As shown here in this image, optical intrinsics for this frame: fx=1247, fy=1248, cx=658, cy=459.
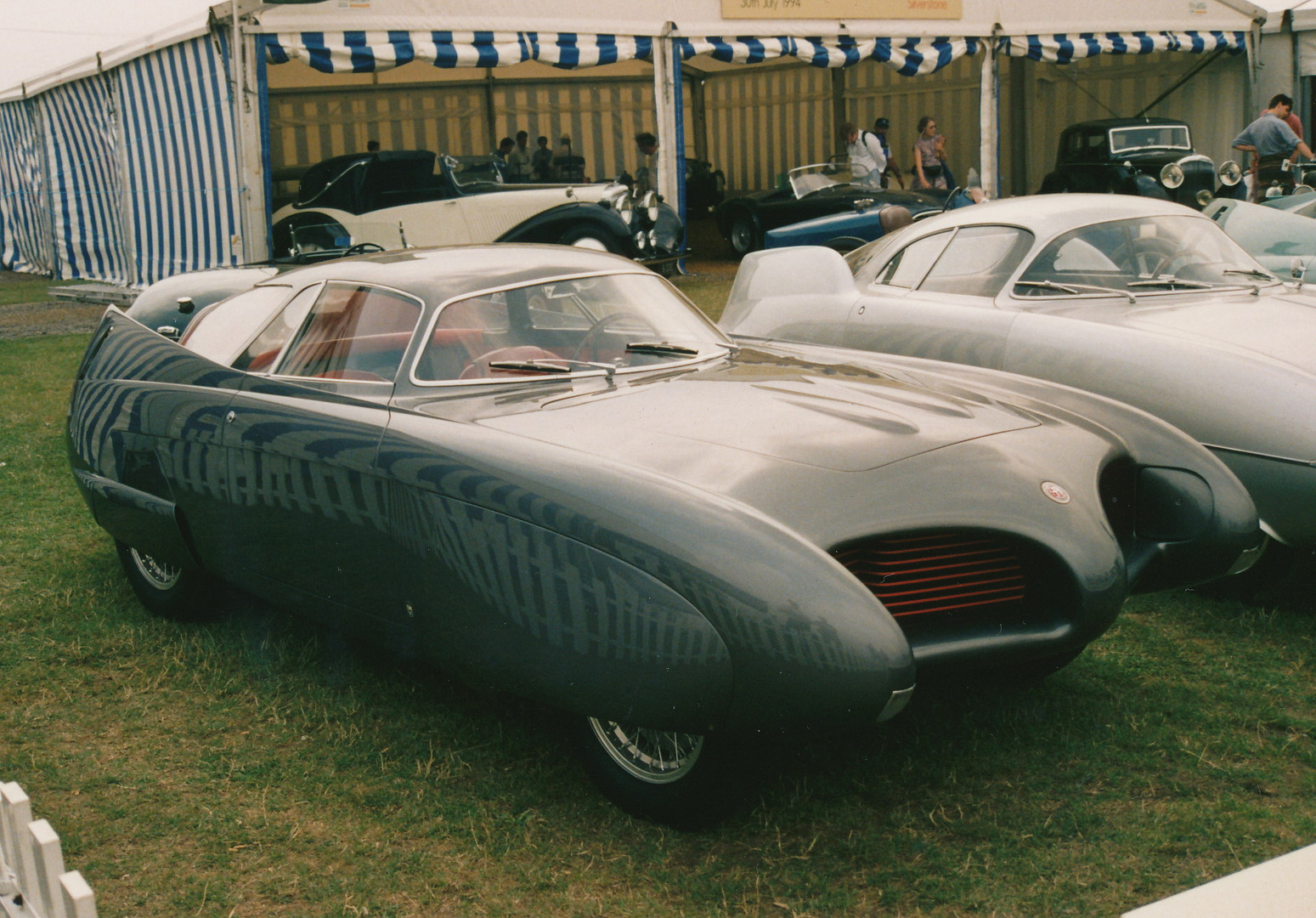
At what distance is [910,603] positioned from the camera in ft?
8.82

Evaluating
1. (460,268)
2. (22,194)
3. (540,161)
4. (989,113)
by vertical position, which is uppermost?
(989,113)

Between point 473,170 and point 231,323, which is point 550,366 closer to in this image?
point 231,323

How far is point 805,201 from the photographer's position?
14.4m

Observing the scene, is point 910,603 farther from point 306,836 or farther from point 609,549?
point 306,836

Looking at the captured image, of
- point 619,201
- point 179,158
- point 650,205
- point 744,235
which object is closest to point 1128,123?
point 744,235

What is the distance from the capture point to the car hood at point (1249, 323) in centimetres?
405

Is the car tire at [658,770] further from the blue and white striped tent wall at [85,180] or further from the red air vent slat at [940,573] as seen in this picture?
the blue and white striped tent wall at [85,180]

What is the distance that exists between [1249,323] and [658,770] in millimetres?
2841

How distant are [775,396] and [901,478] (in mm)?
592

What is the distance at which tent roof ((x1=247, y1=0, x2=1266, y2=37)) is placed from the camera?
11.7m

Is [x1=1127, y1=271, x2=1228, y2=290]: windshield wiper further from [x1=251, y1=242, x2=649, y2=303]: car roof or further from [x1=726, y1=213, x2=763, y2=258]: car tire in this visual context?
[x1=726, y1=213, x2=763, y2=258]: car tire

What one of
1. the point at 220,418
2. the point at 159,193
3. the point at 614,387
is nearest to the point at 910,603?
the point at 614,387

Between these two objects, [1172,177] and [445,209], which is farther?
[445,209]

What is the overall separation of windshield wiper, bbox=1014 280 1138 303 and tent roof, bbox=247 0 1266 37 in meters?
8.43
